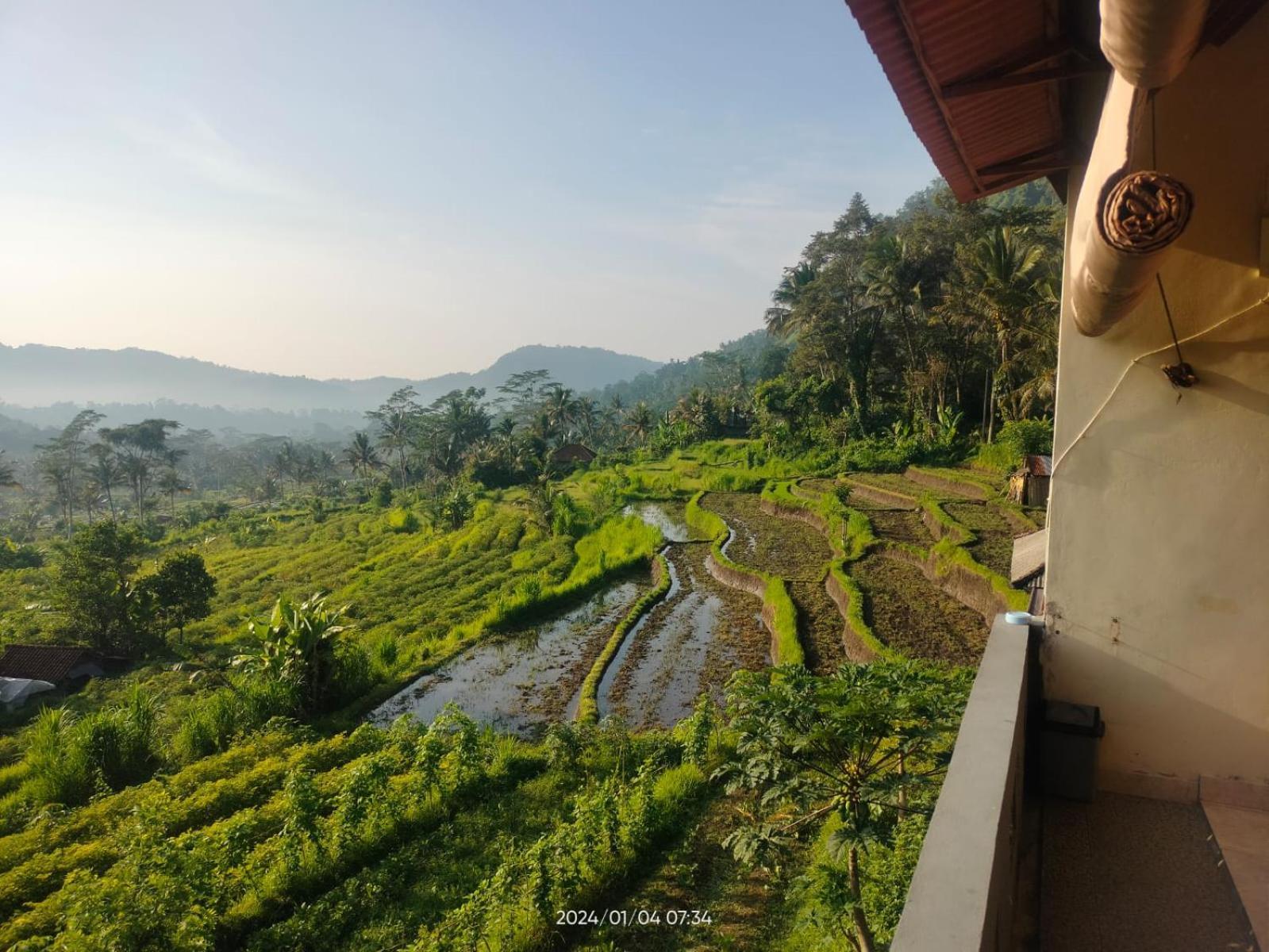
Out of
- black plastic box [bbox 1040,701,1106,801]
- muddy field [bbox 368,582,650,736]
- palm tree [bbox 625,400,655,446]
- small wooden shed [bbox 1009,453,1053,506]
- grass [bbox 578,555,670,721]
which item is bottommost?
muddy field [bbox 368,582,650,736]

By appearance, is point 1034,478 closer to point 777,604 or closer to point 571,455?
point 777,604

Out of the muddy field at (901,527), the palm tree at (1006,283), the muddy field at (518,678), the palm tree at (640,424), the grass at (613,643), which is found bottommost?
the muddy field at (518,678)

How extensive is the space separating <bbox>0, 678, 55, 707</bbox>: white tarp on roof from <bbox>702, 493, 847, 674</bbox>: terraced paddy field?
15745 mm

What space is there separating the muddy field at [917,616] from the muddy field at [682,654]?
2.15 meters

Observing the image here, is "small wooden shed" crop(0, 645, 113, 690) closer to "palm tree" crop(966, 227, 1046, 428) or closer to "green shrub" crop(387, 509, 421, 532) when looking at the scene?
"green shrub" crop(387, 509, 421, 532)

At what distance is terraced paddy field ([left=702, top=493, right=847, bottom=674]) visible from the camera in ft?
38.2

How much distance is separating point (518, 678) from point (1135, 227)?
504 inches

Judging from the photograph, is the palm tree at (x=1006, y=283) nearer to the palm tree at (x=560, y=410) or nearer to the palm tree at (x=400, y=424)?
the palm tree at (x=560, y=410)

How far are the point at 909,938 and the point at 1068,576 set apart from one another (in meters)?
2.15

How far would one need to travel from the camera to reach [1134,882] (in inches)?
98.8

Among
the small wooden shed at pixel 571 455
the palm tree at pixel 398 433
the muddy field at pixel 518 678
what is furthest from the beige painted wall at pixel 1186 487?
the palm tree at pixel 398 433

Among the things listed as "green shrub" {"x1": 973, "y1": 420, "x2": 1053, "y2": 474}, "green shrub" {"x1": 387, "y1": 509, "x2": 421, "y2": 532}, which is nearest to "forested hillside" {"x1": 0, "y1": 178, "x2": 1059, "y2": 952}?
"green shrub" {"x1": 973, "y1": 420, "x2": 1053, "y2": 474}

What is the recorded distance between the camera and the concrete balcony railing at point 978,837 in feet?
4.75

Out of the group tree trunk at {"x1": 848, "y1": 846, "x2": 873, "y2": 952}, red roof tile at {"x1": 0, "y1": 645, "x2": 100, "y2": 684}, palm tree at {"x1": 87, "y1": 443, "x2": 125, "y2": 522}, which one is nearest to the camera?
tree trunk at {"x1": 848, "y1": 846, "x2": 873, "y2": 952}
